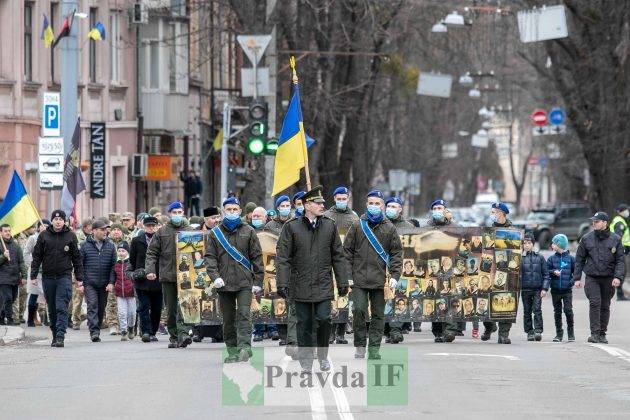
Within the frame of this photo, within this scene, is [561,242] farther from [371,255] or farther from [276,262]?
[276,262]

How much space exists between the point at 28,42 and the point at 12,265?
13.0m

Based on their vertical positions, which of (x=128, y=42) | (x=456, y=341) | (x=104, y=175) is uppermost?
(x=128, y=42)

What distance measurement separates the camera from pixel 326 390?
15.3 meters

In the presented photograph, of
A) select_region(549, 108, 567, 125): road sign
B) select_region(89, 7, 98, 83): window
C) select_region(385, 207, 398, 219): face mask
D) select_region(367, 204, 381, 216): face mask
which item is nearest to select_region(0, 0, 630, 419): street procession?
select_region(367, 204, 381, 216): face mask

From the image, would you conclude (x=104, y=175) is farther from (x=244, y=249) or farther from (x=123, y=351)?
(x=244, y=249)

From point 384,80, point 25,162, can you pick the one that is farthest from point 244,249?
point 384,80

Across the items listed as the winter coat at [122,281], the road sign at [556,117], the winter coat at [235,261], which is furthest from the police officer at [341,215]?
the road sign at [556,117]

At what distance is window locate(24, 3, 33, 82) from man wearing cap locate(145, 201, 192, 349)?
1732 cm

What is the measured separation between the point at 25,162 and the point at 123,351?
1704cm

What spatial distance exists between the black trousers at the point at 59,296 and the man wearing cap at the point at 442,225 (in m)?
4.58

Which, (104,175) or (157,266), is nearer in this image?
(157,266)

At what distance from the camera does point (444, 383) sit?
16.2m

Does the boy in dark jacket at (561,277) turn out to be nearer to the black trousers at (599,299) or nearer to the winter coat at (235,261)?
the black trousers at (599,299)

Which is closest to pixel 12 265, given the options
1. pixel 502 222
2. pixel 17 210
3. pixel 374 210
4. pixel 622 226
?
pixel 17 210
